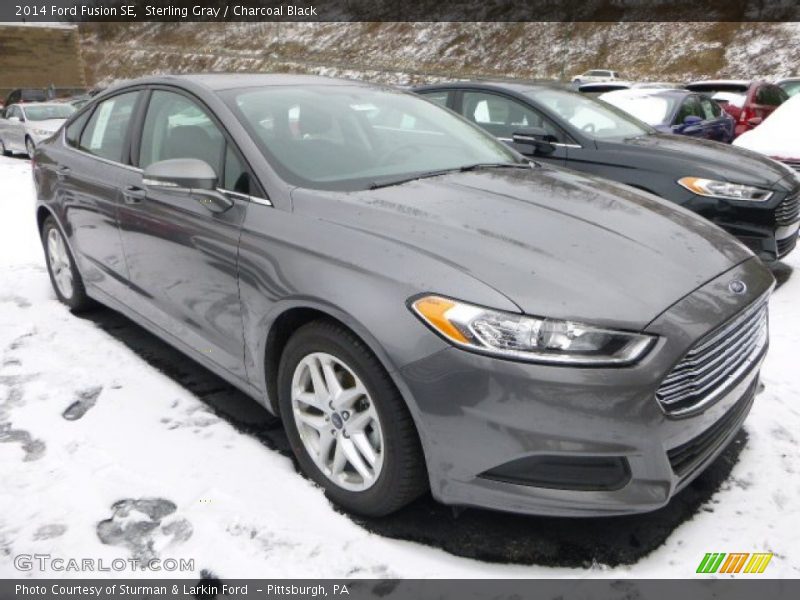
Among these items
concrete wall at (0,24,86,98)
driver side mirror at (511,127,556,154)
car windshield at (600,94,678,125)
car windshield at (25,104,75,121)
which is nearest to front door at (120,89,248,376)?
driver side mirror at (511,127,556,154)

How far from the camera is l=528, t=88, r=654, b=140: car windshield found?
18.5 feet

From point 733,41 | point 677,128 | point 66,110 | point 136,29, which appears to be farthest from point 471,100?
point 136,29

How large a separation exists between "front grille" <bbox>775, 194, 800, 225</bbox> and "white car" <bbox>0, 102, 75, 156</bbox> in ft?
44.8

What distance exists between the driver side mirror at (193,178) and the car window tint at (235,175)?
5 cm

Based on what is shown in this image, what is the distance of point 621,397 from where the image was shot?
191 centimetres

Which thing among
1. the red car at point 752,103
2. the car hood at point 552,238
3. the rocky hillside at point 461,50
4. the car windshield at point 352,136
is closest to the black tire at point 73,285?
the car windshield at point 352,136

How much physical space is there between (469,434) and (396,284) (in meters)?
0.52

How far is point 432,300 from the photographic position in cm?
204

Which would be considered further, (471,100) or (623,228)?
(471,100)

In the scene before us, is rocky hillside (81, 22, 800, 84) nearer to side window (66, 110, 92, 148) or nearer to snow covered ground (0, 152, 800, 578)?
side window (66, 110, 92, 148)

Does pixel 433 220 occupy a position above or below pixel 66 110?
above

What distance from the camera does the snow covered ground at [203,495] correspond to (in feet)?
7.36

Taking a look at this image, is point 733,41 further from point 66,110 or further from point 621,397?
point 621,397

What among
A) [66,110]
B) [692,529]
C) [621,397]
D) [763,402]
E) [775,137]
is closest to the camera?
[621,397]
